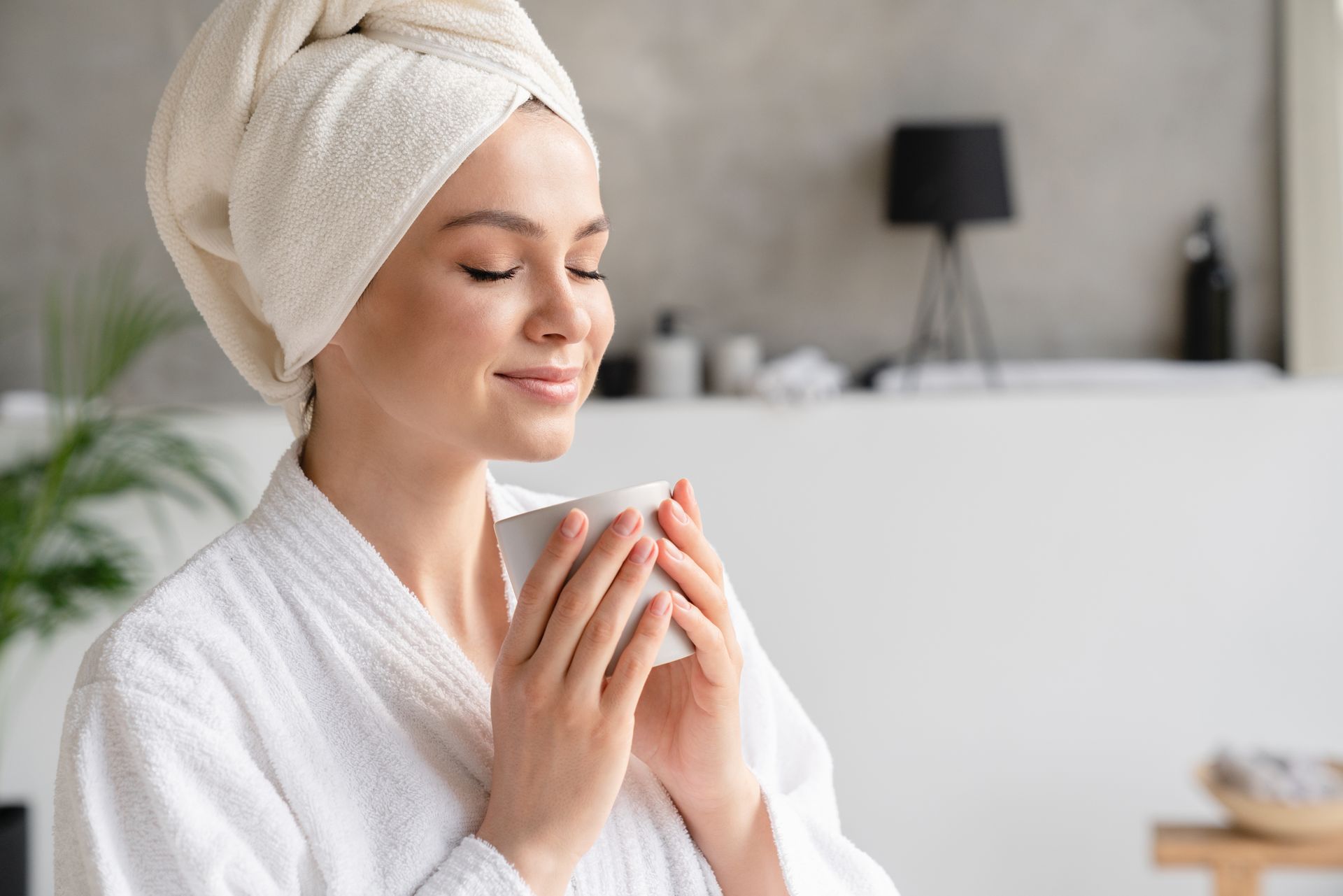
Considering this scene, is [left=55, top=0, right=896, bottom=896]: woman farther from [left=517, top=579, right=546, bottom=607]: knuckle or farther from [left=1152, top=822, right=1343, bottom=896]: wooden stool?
[left=1152, top=822, right=1343, bottom=896]: wooden stool

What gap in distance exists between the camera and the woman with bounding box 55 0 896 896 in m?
0.74

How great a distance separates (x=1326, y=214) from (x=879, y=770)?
6.53ft

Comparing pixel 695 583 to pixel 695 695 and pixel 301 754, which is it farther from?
pixel 301 754

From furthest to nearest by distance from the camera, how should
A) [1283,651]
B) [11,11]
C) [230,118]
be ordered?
[11,11] < [1283,651] < [230,118]

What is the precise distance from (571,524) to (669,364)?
9.12ft

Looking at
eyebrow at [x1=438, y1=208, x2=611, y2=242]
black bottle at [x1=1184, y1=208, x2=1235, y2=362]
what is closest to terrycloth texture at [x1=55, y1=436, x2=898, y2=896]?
eyebrow at [x1=438, y1=208, x2=611, y2=242]

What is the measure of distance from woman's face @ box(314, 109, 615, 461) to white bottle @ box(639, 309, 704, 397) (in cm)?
268

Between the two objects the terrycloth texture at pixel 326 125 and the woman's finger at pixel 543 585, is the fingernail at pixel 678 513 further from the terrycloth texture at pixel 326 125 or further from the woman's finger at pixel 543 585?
the terrycloth texture at pixel 326 125

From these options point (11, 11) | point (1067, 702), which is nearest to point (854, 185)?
point (1067, 702)

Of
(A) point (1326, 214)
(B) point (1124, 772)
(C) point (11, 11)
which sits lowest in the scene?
(B) point (1124, 772)

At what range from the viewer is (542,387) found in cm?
81

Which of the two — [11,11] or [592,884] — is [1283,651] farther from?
[11,11]

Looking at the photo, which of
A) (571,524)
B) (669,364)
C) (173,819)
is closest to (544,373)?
(571,524)

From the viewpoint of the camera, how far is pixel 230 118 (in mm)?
844
